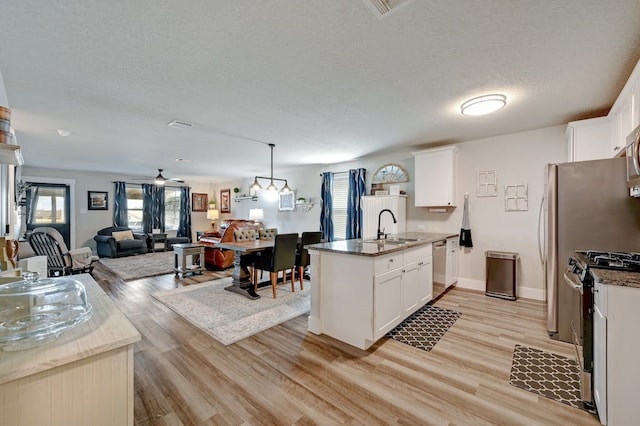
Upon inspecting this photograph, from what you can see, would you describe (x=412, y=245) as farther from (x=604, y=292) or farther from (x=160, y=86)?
(x=160, y=86)

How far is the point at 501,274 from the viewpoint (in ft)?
13.5

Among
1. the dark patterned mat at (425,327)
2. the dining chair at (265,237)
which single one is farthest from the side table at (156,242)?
the dark patterned mat at (425,327)

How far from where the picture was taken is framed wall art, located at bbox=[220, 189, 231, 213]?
33.4 feet

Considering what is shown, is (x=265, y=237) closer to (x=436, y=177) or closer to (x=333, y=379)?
(x=436, y=177)

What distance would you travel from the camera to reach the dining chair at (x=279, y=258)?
4.07 m

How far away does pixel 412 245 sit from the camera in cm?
311

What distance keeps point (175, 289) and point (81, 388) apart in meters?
4.00

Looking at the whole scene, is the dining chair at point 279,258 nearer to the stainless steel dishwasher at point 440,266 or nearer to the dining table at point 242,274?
the dining table at point 242,274

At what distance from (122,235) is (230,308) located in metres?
6.25

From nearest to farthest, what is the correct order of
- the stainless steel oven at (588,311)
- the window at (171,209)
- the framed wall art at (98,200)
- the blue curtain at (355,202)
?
the stainless steel oven at (588,311) → the blue curtain at (355,202) → the framed wall art at (98,200) → the window at (171,209)

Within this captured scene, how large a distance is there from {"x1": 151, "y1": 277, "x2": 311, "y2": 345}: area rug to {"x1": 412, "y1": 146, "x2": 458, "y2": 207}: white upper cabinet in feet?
8.68

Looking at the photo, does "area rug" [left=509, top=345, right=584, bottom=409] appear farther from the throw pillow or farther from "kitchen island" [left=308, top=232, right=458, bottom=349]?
the throw pillow

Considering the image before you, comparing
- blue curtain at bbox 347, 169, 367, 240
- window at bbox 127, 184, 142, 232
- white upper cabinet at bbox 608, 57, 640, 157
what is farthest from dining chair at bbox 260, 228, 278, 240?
window at bbox 127, 184, 142, 232

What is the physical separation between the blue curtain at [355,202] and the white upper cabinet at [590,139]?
3.32 m
